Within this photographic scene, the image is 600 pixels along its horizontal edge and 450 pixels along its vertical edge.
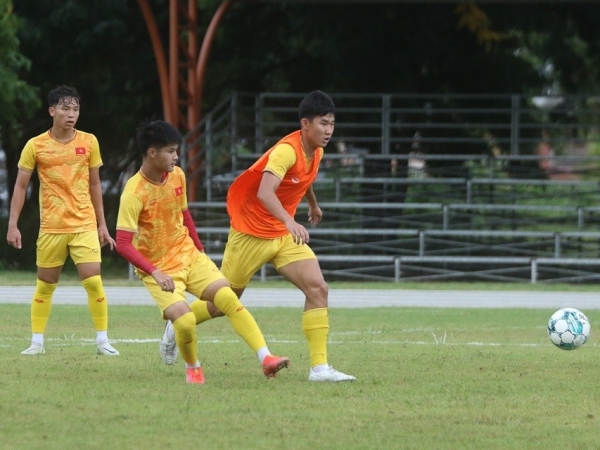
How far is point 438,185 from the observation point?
79.8 feet

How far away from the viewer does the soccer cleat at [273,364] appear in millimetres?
8500

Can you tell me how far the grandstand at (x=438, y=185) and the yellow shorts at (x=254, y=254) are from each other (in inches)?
478

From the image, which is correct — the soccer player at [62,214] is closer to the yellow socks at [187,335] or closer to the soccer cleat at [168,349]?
the soccer cleat at [168,349]

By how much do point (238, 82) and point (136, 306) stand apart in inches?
478

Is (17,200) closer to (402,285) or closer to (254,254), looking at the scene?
(254,254)

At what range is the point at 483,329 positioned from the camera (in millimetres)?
13461

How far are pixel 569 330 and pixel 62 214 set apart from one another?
4043 mm

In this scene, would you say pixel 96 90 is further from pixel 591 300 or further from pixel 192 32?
pixel 591 300

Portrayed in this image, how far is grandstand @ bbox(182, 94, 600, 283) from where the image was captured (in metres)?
22.6

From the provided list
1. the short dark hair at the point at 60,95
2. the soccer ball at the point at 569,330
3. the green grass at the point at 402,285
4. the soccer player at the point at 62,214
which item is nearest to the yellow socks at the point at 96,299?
the soccer player at the point at 62,214

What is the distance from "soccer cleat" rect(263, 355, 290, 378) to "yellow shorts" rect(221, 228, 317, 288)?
0.81 m

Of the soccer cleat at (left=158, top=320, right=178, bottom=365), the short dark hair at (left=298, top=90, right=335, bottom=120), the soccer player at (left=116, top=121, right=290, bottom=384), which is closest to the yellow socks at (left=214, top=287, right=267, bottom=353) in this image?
the soccer player at (left=116, top=121, right=290, bottom=384)

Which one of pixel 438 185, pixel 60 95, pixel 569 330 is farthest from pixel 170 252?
pixel 438 185

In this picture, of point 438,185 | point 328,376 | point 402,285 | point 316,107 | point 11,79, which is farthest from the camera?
point 438,185
